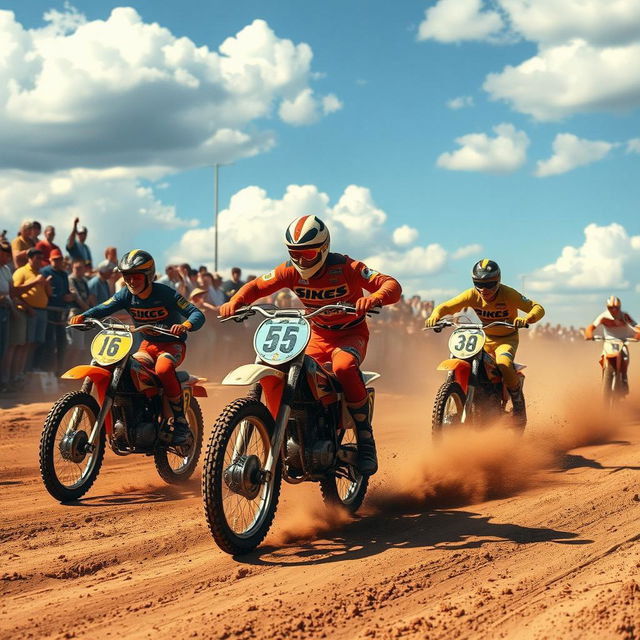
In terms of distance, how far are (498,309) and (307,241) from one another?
4.65 metres

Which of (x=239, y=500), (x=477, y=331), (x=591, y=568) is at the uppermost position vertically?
(x=477, y=331)

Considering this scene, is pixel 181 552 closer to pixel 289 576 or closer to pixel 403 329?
pixel 289 576

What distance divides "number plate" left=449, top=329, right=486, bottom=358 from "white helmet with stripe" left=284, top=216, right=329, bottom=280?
3.49 meters

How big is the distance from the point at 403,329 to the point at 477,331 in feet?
49.2

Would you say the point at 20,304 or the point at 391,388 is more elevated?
the point at 20,304

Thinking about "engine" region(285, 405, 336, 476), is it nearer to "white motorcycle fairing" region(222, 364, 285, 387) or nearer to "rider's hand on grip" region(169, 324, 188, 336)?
"white motorcycle fairing" region(222, 364, 285, 387)

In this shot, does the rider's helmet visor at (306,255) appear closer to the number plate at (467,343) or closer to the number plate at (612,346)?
the number plate at (467,343)

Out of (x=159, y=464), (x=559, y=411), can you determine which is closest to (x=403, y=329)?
(x=559, y=411)

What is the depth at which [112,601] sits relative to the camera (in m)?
4.89

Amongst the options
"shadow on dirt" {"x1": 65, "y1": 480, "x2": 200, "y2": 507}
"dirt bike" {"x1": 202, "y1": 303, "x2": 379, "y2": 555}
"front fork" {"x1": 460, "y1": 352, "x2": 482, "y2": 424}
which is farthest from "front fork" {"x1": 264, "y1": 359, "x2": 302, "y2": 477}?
"front fork" {"x1": 460, "y1": 352, "x2": 482, "y2": 424}

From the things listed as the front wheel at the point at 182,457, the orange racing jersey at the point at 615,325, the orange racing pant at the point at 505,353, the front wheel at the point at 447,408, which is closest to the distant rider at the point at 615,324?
the orange racing jersey at the point at 615,325

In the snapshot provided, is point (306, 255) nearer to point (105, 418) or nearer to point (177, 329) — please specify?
point (177, 329)

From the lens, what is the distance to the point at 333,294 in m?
7.11

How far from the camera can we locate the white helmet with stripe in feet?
21.7
